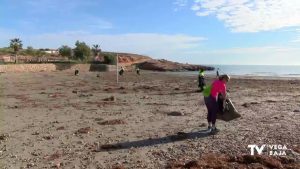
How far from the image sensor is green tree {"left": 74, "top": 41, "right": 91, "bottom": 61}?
11794 centimetres

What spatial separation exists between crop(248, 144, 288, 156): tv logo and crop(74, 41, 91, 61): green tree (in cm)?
10911

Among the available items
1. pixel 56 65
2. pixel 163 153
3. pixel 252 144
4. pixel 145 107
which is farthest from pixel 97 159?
pixel 56 65

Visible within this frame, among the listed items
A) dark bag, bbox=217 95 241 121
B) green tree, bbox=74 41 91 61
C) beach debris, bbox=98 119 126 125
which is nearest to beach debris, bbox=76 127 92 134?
beach debris, bbox=98 119 126 125

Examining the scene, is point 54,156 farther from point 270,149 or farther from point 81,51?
point 81,51

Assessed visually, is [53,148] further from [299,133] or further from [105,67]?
[105,67]

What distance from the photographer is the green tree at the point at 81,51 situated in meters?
118

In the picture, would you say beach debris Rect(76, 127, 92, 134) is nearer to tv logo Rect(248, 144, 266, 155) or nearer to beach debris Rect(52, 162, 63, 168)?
beach debris Rect(52, 162, 63, 168)

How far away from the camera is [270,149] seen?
433 inches

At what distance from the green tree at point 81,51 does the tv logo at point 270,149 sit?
109109 mm

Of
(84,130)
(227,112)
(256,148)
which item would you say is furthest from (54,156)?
(227,112)

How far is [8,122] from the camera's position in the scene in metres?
16.2

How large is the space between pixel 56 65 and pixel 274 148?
8173 cm

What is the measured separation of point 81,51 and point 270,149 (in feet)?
360

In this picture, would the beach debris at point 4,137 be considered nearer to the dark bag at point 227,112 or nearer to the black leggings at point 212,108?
the black leggings at point 212,108
